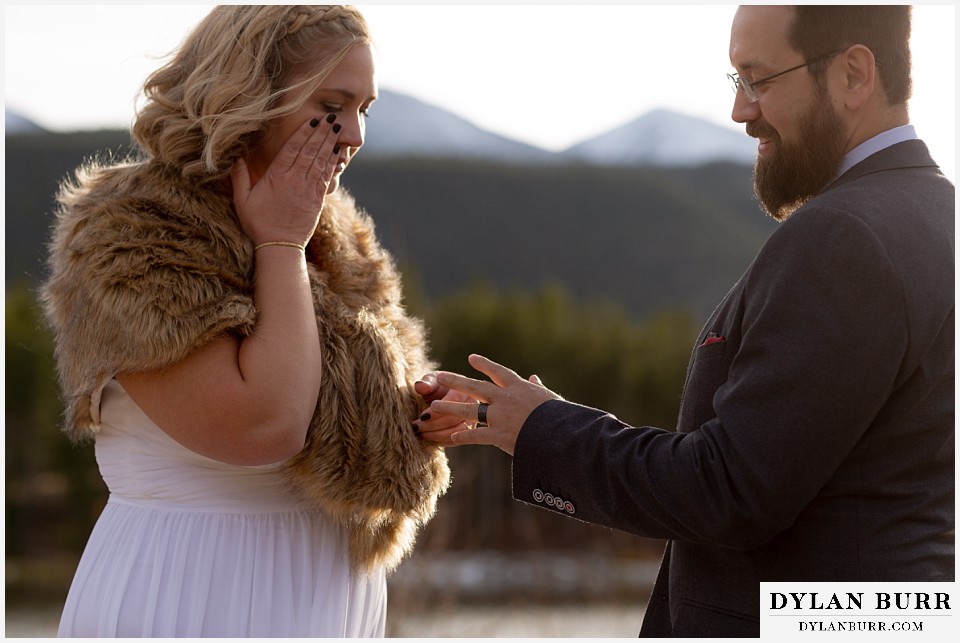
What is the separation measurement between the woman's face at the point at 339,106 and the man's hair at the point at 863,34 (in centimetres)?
94

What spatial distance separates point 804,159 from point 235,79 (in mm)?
1227

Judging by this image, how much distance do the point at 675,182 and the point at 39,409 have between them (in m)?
52.5

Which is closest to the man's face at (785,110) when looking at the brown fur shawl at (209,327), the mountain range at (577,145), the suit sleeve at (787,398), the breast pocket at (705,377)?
the suit sleeve at (787,398)

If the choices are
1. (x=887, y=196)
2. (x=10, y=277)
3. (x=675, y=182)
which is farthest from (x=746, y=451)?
(x=675, y=182)

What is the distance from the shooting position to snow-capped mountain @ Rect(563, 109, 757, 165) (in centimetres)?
7906

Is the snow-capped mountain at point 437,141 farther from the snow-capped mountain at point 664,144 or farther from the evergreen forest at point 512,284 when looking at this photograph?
the snow-capped mountain at point 664,144

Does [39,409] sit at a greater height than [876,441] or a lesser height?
lesser

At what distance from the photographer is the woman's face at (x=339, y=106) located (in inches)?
83.2

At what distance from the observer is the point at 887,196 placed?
171 centimetres

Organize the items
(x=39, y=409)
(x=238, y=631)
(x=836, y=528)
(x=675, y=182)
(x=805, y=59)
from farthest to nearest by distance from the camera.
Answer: (x=675, y=182) < (x=39, y=409) < (x=238, y=631) < (x=805, y=59) < (x=836, y=528)

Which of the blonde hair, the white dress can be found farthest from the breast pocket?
the blonde hair

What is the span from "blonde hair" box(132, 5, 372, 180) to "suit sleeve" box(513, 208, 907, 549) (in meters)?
1.09

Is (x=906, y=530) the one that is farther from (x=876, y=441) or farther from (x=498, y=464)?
(x=498, y=464)

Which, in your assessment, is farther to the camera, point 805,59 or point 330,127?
point 330,127
